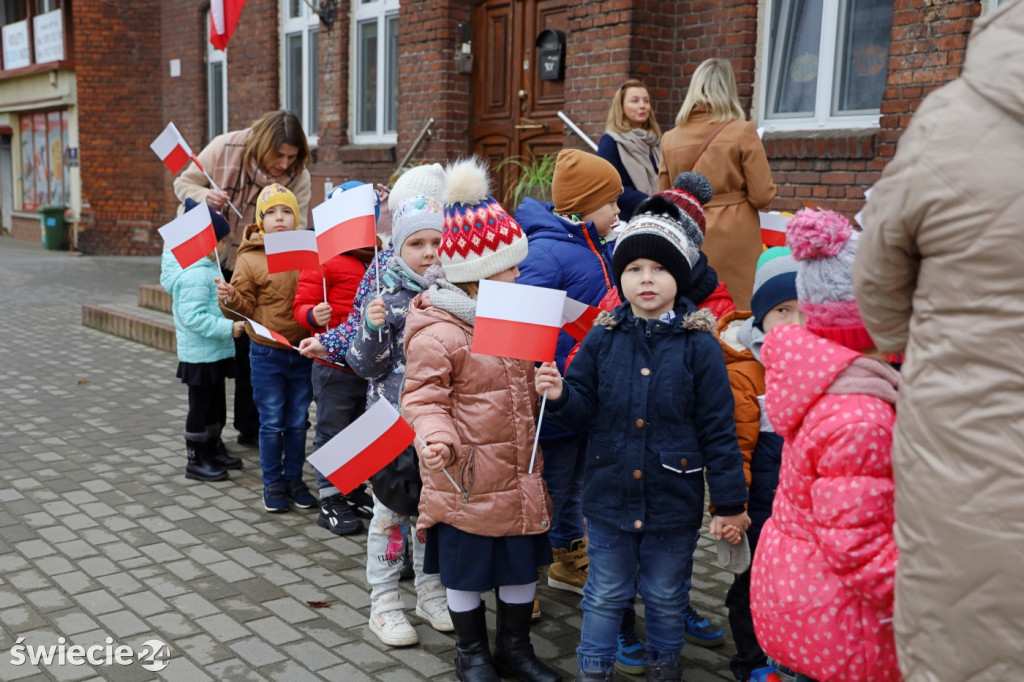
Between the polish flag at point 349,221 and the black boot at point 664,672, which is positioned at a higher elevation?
the polish flag at point 349,221

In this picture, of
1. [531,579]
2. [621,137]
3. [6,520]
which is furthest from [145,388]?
[531,579]

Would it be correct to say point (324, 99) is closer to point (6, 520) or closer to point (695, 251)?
point (6, 520)

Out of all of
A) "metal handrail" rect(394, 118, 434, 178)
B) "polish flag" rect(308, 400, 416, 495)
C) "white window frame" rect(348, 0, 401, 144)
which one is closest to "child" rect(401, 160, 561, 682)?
"polish flag" rect(308, 400, 416, 495)

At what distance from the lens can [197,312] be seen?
5371 millimetres

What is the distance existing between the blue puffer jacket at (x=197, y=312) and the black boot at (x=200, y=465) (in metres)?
0.51

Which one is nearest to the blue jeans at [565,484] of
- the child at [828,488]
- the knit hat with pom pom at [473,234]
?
the knit hat with pom pom at [473,234]

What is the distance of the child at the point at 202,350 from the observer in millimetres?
5371

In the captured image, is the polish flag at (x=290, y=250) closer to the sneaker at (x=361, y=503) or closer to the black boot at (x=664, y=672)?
the sneaker at (x=361, y=503)

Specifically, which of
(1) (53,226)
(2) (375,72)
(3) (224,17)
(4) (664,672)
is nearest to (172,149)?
(4) (664,672)

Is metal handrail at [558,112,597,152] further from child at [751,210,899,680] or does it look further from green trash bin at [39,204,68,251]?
green trash bin at [39,204,68,251]

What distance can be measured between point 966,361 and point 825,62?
224 inches

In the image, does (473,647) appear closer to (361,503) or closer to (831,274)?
(831,274)

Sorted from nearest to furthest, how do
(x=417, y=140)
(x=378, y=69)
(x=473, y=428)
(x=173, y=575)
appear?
(x=473, y=428) < (x=173, y=575) < (x=417, y=140) < (x=378, y=69)

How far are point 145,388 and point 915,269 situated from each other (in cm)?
725
